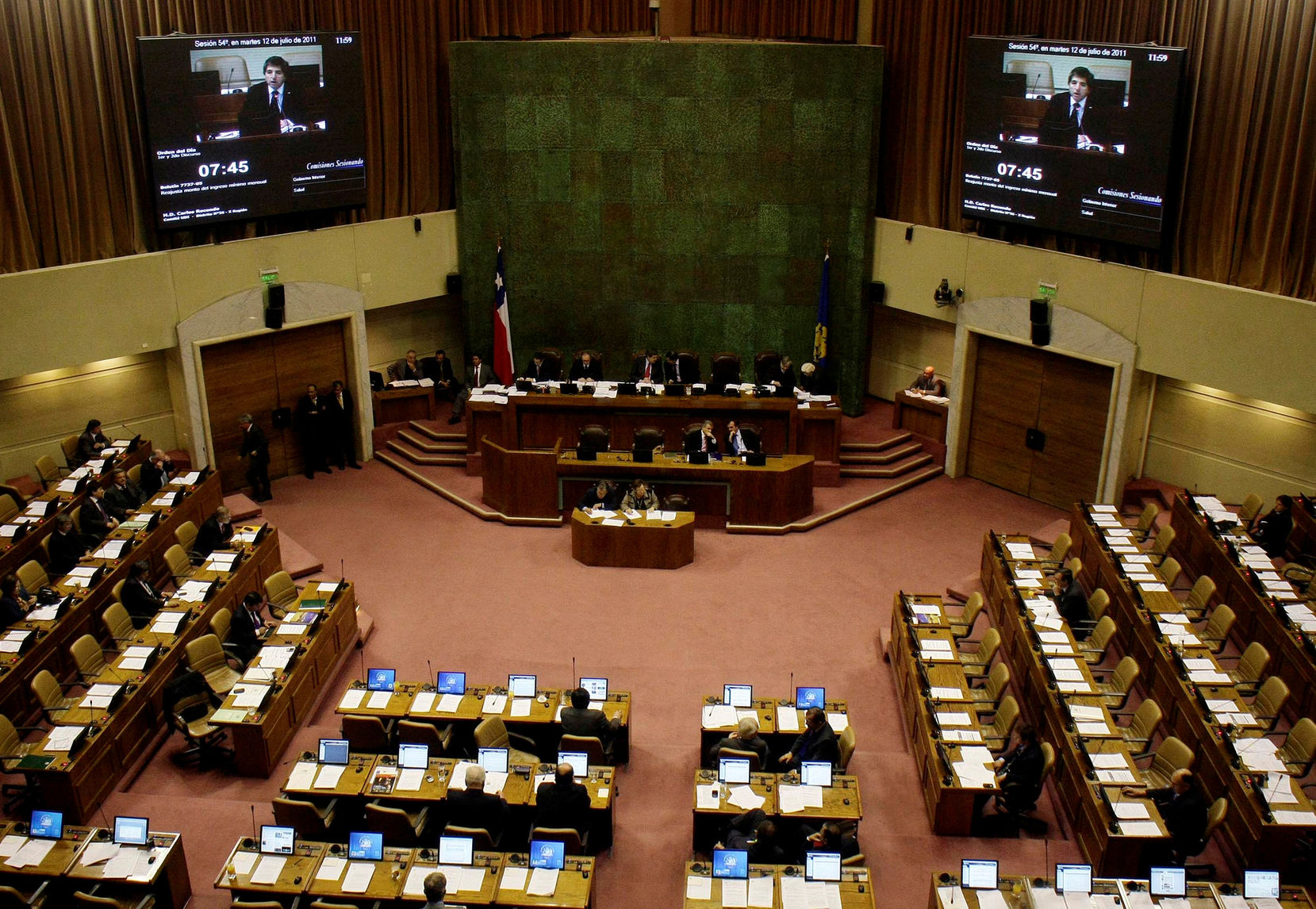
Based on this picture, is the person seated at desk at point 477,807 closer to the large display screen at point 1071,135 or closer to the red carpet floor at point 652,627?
the red carpet floor at point 652,627

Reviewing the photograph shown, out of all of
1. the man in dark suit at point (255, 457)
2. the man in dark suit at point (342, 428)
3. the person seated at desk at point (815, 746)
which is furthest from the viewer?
the man in dark suit at point (342, 428)

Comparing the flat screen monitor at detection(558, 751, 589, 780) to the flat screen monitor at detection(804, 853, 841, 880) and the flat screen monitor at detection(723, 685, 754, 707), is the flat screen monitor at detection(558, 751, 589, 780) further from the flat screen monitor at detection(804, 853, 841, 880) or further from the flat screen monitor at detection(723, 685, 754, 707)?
the flat screen monitor at detection(804, 853, 841, 880)

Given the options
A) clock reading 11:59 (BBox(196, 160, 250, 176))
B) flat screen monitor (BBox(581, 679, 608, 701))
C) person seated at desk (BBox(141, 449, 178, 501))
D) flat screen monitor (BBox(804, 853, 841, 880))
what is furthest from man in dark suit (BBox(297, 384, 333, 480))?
flat screen monitor (BBox(804, 853, 841, 880))

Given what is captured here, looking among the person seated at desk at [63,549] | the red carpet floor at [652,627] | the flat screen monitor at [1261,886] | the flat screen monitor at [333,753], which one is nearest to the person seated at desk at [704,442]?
the red carpet floor at [652,627]

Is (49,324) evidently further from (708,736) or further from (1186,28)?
(1186,28)

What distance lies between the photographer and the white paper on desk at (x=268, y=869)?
8.77m

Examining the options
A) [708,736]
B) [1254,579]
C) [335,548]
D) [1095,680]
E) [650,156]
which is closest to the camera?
[708,736]

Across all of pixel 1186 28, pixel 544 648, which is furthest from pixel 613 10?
pixel 544 648

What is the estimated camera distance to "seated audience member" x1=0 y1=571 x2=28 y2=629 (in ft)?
38.4

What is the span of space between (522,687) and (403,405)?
9.13 m

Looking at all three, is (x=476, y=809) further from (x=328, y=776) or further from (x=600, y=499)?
(x=600, y=499)

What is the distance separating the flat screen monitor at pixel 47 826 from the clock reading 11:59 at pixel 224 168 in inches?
372

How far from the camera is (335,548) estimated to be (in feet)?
51.1

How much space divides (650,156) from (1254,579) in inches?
434
